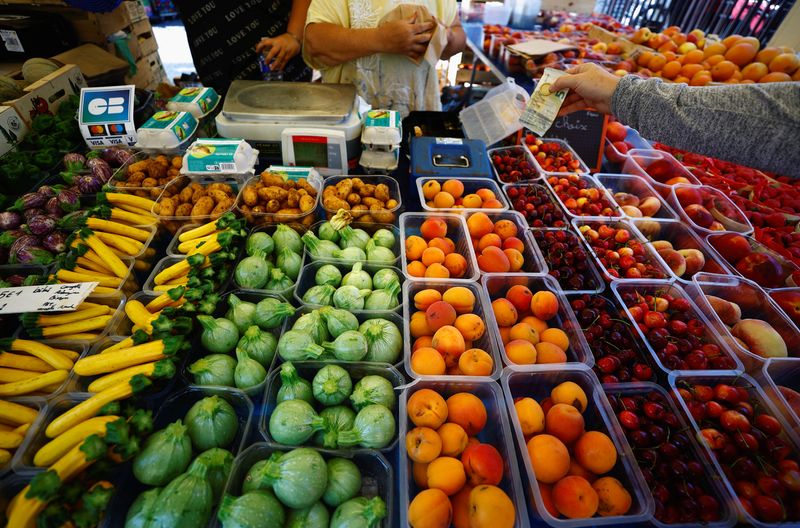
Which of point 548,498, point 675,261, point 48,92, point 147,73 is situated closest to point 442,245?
point 548,498

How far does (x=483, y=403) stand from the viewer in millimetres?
1244

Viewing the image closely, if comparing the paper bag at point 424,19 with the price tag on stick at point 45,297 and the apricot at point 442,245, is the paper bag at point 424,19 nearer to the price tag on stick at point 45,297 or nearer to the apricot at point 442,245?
the apricot at point 442,245

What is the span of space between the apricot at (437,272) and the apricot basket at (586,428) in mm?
477

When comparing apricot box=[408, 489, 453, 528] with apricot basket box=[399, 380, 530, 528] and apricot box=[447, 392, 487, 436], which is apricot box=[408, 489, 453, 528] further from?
apricot box=[447, 392, 487, 436]

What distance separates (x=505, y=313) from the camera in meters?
1.47

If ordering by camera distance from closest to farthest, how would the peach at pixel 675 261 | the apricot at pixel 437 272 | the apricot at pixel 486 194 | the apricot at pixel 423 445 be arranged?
the apricot at pixel 423 445 → the apricot at pixel 437 272 → the peach at pixel 675 261 → the apricot at pixel 486 194

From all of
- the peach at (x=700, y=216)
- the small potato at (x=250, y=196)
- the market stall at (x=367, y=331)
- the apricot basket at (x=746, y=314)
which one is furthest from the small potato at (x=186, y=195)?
the peach at (x=700, y=216)

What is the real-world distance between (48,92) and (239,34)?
4.55ft

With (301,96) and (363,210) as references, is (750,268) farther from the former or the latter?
(301,96)

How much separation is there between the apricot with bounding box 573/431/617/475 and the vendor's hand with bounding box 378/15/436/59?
2342 mm

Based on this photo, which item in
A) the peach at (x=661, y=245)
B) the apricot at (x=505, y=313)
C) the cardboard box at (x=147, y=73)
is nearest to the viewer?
the apricot at (x=505, y=313)

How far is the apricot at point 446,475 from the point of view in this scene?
39.8 inches

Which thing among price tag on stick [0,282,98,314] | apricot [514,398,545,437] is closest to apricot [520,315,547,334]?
apricot [514,398,545,437]

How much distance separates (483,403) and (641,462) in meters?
0.49
